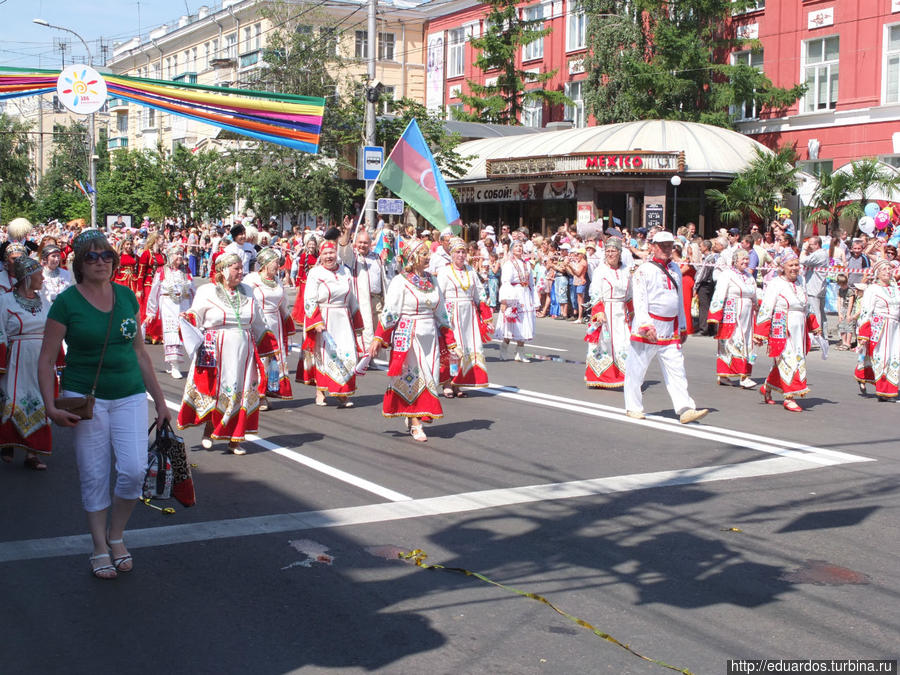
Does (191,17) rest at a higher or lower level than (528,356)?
higher

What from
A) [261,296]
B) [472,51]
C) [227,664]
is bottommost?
[227,664]

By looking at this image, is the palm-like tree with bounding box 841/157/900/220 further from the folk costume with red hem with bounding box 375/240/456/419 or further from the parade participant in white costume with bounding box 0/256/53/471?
the parade participant in white costume with bounding box 0/256/53/471

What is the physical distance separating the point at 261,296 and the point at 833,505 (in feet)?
19.8

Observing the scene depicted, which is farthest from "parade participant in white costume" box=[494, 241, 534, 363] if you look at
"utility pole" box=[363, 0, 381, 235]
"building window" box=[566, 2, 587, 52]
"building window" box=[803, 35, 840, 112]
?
"building window" box=[566, 2, 587, 52]

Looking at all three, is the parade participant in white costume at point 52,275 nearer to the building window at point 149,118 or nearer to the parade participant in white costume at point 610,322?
the parade participant in white costume at point 610,322

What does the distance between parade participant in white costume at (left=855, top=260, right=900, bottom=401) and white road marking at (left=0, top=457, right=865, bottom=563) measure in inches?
163

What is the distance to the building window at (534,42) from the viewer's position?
48938 mm

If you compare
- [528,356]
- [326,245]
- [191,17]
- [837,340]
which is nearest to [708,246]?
[837,340]

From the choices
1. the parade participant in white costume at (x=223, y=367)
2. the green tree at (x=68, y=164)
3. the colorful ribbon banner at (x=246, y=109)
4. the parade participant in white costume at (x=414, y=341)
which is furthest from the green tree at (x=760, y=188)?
the green tree at (x=68, y=164)

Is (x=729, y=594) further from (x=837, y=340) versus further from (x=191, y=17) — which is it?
(x=191, y=17)

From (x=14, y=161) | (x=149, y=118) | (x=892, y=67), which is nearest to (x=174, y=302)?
(x=892, y=67)

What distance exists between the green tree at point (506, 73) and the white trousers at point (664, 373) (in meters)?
37.1

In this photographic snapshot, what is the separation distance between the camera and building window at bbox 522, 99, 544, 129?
160ft

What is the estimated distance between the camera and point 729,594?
549cm
